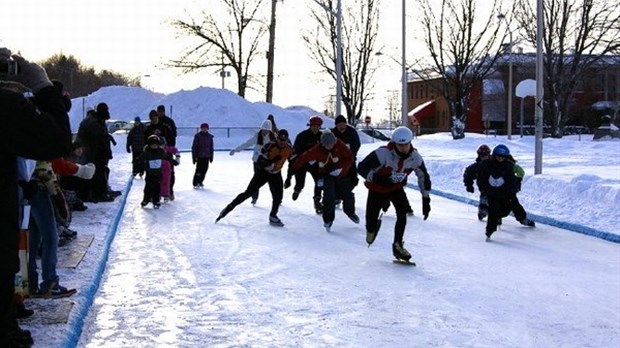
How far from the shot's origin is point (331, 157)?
11.0 meters

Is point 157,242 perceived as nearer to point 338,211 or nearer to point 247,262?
point 247,262

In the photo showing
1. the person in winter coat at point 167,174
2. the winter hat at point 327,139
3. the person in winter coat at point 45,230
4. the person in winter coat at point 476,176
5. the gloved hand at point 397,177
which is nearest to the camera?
the person in winter coat at point 45,230

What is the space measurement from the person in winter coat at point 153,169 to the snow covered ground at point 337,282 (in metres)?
0.46

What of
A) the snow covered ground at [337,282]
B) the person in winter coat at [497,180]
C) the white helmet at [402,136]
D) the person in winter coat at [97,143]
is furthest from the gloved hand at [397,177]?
the person in winter coat at [97,143]

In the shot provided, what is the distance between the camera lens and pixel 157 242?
32.3 ft

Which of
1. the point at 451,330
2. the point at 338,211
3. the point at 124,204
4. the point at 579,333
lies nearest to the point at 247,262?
the point at 451,330

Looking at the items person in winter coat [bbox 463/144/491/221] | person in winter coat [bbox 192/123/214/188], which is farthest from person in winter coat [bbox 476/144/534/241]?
person in winter coat [bbox 192/123/214/188]

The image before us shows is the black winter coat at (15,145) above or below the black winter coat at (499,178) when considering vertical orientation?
above

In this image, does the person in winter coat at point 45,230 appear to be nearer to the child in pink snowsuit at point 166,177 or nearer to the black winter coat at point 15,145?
the black winter coat at point 15,145

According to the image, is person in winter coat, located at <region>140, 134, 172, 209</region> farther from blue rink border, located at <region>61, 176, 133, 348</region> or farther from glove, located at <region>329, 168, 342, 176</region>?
glove, located at <region>329, 168, 342, 176</region>

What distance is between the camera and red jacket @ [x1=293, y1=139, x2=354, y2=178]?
10.9 meters

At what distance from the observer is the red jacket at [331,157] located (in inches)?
427

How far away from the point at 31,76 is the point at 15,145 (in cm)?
66

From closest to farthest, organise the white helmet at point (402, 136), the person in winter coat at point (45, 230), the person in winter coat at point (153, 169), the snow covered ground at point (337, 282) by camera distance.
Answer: the snow covered ground at point (337, 282), the person in winter coat at point (45, 230), the white helmet at point (402, 136), the person in winter coat at point (153, 169)
